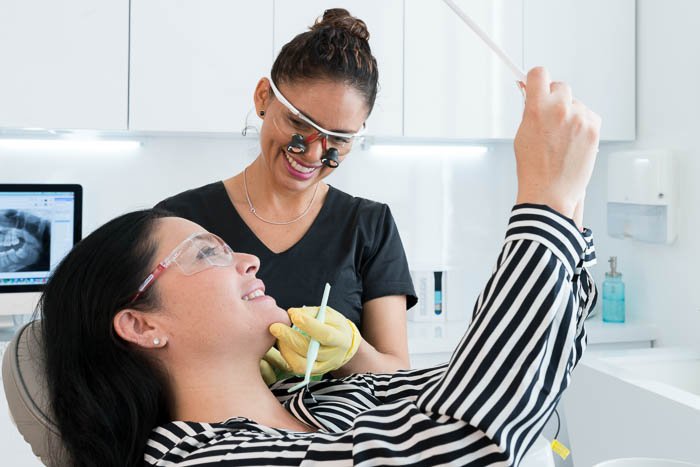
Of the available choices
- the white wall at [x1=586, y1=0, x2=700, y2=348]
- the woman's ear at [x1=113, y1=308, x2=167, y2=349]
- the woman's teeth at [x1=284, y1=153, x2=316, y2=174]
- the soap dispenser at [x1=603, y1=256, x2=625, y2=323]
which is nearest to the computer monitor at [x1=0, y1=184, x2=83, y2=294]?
the woman's teeth at [x1=284, y1=153, x2=316, y2=174]

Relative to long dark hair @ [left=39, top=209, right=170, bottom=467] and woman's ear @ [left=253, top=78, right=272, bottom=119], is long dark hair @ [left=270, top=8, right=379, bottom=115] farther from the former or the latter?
long dark hair @ [left=39, top=209, right=170, bottom=467]

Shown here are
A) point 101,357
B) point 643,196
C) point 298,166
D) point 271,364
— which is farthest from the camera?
point 643,196

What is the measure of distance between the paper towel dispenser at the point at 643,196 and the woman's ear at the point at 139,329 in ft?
7.08

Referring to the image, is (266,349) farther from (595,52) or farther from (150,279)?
(595,52)

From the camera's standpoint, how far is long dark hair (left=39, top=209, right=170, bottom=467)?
41.7 inches

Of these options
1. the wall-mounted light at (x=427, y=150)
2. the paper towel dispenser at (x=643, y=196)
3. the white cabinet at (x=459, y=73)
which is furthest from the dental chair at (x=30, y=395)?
the paper towel dispenser at (x=643, y=196)

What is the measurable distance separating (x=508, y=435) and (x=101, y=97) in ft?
6.91

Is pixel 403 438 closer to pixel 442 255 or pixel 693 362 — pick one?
pixel 693 362

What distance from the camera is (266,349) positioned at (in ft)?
3.90

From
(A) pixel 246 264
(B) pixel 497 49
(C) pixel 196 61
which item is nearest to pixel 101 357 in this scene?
(A) pixel 246 264

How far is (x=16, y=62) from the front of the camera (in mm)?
2346

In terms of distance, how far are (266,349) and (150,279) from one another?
0.24m

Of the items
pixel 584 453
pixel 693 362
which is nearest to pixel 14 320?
pixel 584 453

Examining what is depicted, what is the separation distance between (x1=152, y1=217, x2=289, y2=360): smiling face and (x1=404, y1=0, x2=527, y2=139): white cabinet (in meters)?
1.68
